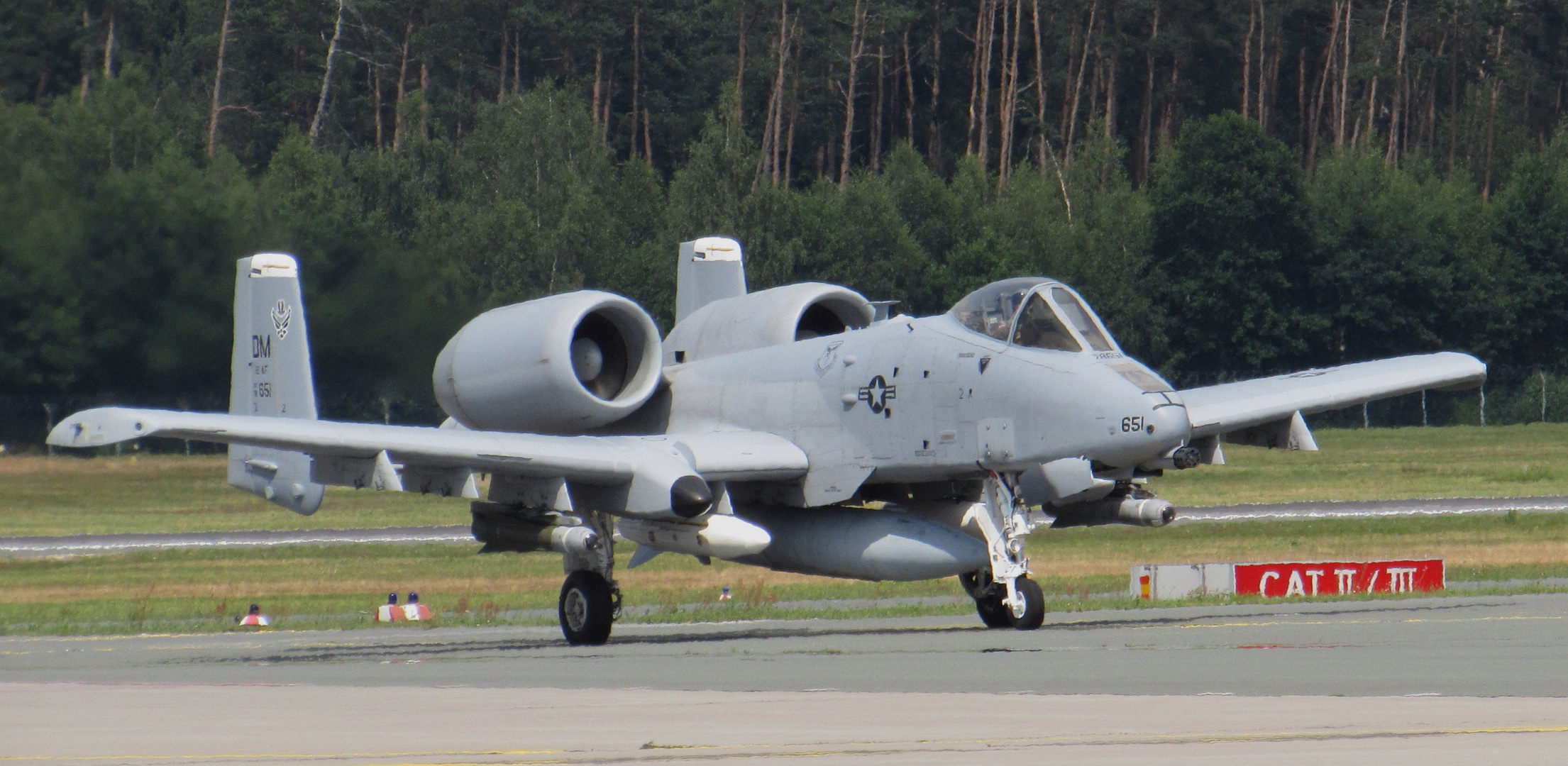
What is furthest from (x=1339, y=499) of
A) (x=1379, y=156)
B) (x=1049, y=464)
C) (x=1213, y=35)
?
(x=1213, y=35)

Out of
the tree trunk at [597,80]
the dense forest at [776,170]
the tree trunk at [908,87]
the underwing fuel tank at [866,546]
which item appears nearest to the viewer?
the underwing fuel tank at [866,546]

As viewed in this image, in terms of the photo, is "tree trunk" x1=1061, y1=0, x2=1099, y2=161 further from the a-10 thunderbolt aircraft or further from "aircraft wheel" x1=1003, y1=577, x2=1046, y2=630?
"aircraft wheel" x1=1003, y1=577, x2=1046, y2=630

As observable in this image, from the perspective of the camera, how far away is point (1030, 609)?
16.8m

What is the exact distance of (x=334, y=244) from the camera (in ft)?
135

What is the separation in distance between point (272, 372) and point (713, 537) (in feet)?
23.0

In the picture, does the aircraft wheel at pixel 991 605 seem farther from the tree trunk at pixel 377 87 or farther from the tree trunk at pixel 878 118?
the tree trunk at pixel 878 118

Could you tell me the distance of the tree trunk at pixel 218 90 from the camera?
262ft

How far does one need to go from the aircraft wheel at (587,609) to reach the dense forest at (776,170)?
20.1 metres

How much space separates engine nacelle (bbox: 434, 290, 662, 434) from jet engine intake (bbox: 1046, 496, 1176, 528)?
4382mm

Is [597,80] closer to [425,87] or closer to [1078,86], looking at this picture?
[425,87]

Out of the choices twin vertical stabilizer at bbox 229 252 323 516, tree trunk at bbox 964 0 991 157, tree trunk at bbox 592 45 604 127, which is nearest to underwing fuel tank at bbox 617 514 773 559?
twin vertical stabilizer at bbox 229 252 323 516

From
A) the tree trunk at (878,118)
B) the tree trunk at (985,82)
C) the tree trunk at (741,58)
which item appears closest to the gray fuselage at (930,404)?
the tree trunk at (985,82)

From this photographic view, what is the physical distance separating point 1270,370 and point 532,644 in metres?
54.8

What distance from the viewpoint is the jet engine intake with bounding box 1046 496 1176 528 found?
17469 millimetres
